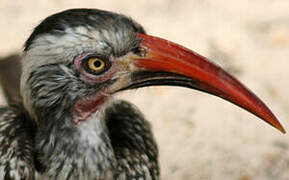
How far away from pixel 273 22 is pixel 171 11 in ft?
2.76

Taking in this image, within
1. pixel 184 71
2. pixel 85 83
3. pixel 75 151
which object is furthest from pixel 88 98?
pixel 184 71

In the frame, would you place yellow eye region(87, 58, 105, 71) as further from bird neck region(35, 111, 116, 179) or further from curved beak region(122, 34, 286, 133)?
bird neck region(35, 111, 116, 179)

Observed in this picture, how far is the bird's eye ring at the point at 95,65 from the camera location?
216 cm

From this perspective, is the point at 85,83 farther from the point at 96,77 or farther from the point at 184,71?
the point at 184,71

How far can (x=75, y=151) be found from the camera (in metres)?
2.34

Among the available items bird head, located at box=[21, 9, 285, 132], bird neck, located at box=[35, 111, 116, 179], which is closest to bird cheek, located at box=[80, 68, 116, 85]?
bird head, located at box=[21, 9, 285, 132]

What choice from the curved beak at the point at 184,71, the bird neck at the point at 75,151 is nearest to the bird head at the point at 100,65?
the curved beak at the point at 184,71

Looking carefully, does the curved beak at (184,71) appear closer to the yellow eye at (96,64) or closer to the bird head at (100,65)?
the bird head at (100,65)

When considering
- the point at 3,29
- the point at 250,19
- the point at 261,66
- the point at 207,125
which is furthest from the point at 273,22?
the point at 3,29

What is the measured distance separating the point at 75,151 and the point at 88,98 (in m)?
0.25

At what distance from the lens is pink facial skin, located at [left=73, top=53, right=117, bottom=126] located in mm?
2166

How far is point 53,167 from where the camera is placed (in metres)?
2.35

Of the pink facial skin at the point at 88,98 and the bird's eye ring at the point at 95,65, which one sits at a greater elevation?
the bird's eye ring at the point at 95,65

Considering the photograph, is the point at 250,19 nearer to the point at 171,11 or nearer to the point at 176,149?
the point at 171,11
